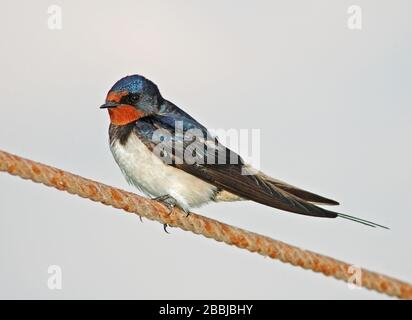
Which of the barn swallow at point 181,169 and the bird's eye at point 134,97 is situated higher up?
the bird's eye at point 134,97

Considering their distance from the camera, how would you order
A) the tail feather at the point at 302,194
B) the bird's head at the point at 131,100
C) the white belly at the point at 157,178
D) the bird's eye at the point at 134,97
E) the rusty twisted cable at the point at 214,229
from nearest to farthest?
the rusty twisted cable at the point at 214,229 → the tail feather at the point at 302,194 → the white belly at the point at 157,178 → the bird's head at the point at 131,100 → the bird's eye at the point at 134,97

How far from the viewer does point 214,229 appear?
2898mm

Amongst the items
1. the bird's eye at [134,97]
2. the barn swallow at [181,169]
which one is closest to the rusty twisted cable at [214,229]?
the barn swallow at [181,169]

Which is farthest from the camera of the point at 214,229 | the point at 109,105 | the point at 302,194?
the point at 109,105

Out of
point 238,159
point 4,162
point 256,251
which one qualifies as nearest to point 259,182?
point 238,159

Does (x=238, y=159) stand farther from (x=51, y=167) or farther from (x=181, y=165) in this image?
(x=51, y=167)

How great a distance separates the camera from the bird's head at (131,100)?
4.44 m

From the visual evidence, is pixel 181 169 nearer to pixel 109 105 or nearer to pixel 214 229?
pixel 109 105

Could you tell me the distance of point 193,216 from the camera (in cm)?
308

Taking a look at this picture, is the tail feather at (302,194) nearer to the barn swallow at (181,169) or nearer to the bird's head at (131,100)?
the barn swallow at (181,169)

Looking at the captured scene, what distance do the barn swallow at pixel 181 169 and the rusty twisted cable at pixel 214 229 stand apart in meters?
1.02

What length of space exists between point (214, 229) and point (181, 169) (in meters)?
1.27

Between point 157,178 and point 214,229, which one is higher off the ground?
point 157,178

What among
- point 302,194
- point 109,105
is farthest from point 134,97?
point 302,194
